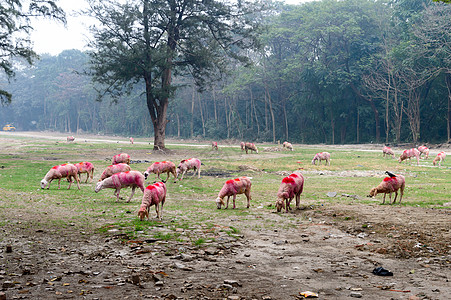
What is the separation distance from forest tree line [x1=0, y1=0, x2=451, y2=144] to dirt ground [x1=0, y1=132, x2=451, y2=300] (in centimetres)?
2820

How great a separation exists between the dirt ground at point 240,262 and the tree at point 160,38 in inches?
1015

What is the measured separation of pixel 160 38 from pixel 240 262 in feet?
109

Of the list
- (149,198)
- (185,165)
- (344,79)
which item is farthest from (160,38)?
(149,198)

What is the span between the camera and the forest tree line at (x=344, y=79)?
143ft

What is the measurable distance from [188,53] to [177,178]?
18.8m

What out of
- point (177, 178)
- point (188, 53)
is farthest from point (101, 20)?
point (177, 178)

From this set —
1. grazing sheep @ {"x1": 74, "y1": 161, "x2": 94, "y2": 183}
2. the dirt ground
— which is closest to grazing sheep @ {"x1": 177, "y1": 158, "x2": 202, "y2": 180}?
grazing sheep @ {"x1": 74, "y1": 161, "x2": 94, "y2": 183}

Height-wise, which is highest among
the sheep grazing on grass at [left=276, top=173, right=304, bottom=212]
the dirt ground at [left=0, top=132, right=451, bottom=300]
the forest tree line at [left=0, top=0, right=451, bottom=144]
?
the forest tree line at [left=0, top=0, right=451, bottom=144]

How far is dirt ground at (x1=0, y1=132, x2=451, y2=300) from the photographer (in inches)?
213

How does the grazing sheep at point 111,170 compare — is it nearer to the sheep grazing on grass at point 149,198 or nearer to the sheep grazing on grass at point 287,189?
the sheep grazing on grass at point 149,198

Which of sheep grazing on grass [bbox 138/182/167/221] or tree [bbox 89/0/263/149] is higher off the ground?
tree [bbox 89/0/263/149]

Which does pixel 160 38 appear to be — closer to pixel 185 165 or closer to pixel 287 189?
pixel 185 165

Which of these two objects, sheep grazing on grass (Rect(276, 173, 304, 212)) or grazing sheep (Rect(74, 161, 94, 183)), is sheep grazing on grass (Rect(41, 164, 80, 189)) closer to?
grazing sheep (Rect(74, 161, 94, 183))

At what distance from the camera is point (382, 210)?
11.0m
